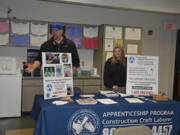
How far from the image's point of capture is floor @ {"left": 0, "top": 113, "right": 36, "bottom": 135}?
10.3 feet

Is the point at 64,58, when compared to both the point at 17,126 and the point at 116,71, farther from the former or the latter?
the point at 17,126

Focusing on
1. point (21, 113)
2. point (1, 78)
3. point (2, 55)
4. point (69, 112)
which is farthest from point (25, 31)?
point (69, 112)

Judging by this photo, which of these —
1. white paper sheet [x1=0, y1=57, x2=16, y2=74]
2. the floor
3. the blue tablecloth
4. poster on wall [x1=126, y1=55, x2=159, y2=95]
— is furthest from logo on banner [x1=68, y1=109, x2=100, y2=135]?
white paper sheet [x1=0, y1=57, x2=16, y2=74]

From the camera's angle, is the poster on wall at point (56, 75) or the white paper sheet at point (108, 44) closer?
the poster on wall at point (56, 75)

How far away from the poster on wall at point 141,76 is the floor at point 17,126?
6.05 feet

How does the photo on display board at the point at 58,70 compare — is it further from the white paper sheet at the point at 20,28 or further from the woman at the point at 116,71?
the white paper sheet at the point at 20,28

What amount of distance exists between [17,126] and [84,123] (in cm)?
177

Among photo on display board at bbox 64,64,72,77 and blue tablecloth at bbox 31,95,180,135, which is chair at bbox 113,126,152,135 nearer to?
blue tablecloth at bbox 31,95,180,135

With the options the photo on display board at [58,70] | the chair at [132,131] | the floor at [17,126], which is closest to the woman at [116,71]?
the photo on display board at [58,70]

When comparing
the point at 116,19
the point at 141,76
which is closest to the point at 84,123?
the point at 141,76

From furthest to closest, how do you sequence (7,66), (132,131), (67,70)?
1. (7,66)
2. (67,70)
3. (132,131)

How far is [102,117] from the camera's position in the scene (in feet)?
7.39

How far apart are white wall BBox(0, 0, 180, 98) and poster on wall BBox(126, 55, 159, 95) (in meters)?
2.30

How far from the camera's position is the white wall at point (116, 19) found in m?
4.33
